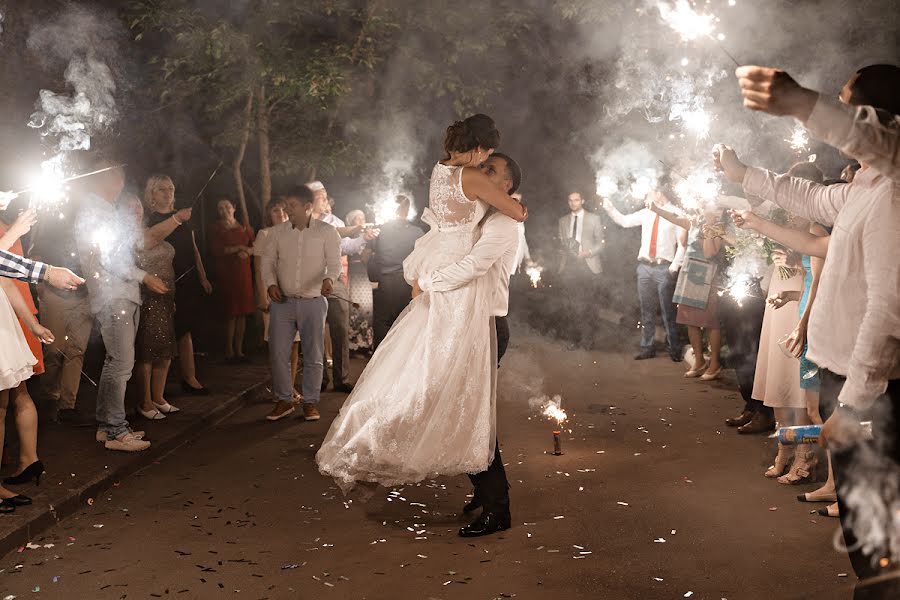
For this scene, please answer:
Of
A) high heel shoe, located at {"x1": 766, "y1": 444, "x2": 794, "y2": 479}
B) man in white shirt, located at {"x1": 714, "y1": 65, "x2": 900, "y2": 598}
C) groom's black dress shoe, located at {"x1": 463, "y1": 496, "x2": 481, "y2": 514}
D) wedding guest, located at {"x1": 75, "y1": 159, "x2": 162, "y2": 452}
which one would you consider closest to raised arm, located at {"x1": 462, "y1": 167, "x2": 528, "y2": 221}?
groom's black dress shoe, located at {"x1": 463, "y1": 496, "x2": 481, "y2": 514}

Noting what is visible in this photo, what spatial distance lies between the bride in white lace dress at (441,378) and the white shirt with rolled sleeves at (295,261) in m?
3.58

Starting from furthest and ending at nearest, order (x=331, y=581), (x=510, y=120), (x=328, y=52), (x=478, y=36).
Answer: (x=510, y=120) → (x=478, y=36) → (x=328, y=52) → (x=331, y=581)

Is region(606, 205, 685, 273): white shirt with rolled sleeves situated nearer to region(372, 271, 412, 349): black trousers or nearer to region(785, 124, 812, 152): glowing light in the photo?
region(785, 124, 812, 152): glowing light

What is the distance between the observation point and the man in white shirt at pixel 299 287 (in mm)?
8859

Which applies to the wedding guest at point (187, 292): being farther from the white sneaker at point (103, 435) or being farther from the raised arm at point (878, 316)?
the raised arm at point (878, 316)

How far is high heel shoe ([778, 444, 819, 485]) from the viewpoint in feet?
20.8

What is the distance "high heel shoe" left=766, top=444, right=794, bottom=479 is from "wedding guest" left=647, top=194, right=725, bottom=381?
399 centimetres

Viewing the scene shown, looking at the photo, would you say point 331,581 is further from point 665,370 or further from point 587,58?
point 587,58

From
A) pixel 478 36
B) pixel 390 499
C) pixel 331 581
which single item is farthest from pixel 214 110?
pixel 331 581

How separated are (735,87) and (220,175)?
10.0 metres

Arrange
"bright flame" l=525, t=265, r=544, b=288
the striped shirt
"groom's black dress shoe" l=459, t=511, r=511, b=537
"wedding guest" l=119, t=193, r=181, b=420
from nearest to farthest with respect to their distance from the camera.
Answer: "groom's black dress shoe" l=459, t=511, r=511, b=537 → the striped shirt → "wedding guest" l=119, t=193, r=181, b=420 → "bright flame" l=525, t=265, r=544, b=288

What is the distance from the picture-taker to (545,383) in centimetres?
1110

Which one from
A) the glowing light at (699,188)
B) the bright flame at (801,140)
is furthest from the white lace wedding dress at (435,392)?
the bright flame at (801,140)

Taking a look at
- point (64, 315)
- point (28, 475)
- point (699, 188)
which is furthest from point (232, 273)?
point (699, 188)
